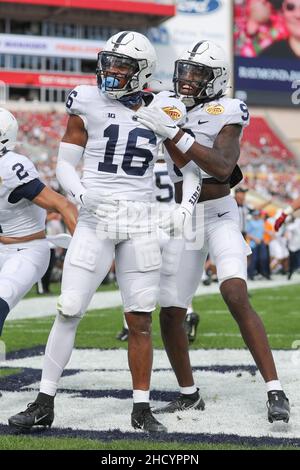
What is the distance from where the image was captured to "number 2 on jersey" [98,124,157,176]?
4.30 meters

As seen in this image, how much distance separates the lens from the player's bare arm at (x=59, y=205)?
4.52 m

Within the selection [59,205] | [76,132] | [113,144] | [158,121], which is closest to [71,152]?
[76,132]

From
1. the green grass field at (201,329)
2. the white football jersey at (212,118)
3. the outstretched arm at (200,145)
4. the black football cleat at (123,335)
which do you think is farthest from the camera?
the black football cleat at (123,335)

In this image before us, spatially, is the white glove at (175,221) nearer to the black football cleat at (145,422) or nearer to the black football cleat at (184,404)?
the black football cleat at (145,422)

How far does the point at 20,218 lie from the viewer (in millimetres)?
5020

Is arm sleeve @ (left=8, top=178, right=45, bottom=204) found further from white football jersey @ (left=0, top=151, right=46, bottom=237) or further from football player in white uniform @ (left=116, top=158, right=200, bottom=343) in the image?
football player in white uniform @ (left=116, top=158, right=200, bottom=343)

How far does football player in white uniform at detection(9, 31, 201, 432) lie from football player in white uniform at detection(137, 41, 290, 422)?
15cm

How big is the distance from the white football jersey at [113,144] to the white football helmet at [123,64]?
83 millimetres

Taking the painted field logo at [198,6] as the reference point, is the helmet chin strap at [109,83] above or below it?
above

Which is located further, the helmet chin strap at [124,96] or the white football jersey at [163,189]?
the white football jersey at [163,189]

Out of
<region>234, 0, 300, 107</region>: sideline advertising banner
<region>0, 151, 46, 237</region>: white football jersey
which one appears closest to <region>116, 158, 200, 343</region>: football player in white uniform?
<region>0, 151, 46, 237</region>: white football jersey

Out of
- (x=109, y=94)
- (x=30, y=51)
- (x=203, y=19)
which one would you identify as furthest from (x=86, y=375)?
(x=203, y=19)

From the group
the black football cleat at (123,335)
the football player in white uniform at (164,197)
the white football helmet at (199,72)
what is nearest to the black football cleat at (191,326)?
the football player in white uniform at (164,197)
